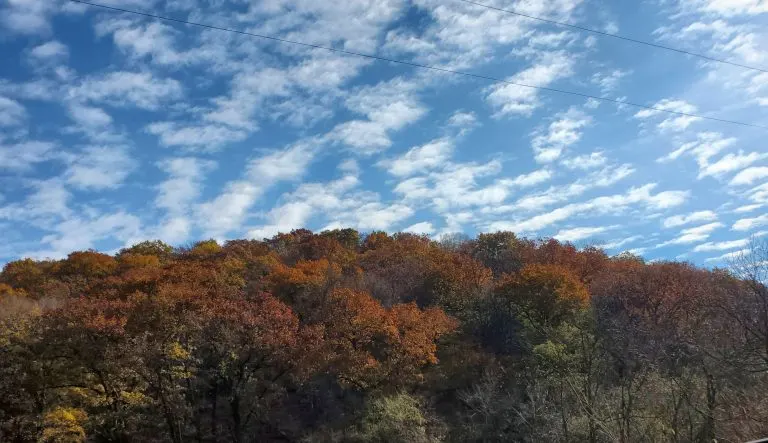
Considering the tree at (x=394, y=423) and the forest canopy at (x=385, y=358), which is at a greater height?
the forest canopy at (x=385, y=358)

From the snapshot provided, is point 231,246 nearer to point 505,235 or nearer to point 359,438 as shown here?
point 505,235

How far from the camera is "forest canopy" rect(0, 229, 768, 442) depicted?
21.2 m

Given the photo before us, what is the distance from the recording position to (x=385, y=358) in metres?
40.7

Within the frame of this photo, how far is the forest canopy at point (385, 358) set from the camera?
21.2 m

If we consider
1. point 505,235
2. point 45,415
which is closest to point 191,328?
point 45,415

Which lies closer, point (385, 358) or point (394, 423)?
point (394, 423)

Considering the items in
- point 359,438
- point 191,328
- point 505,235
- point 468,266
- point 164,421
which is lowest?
point 359,438

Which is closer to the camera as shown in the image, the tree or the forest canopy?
the forest canopy

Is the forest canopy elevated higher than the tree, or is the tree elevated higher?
the forest canopy

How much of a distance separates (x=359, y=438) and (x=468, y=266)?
2684 centimetres

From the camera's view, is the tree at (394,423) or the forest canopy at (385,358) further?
the tree at (394,423)

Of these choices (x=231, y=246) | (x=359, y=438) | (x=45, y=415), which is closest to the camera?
(x=45, y=415)

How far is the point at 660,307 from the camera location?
142 feet

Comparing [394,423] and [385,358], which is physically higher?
[385,358]
